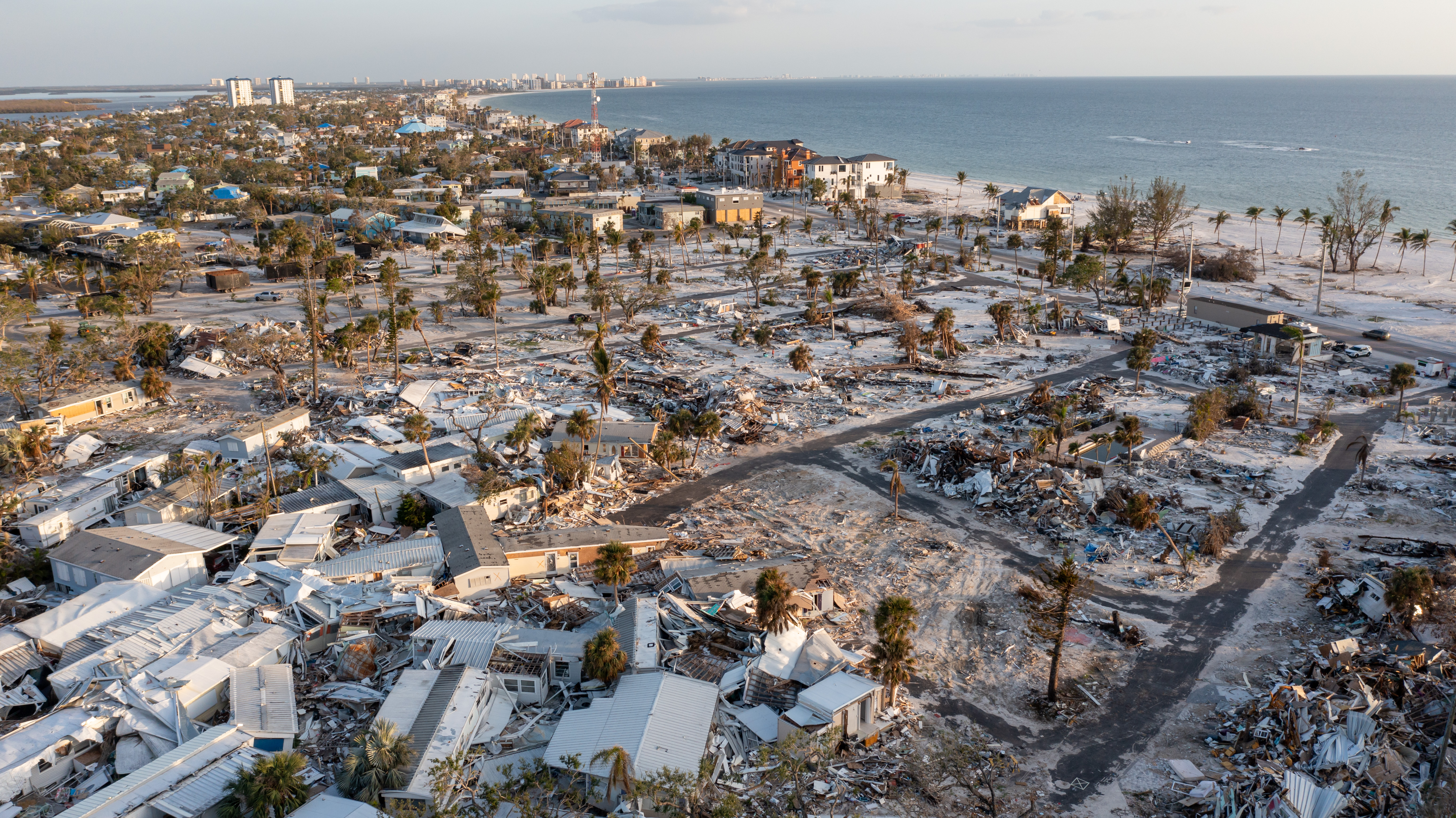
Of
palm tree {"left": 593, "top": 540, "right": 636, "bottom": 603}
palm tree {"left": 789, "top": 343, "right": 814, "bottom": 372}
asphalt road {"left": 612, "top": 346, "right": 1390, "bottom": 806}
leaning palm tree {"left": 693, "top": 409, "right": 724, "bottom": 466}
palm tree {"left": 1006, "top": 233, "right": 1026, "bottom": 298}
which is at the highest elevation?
palm tree {"left": 1006, "top": 233, "right": 1026, "bottom": 298}

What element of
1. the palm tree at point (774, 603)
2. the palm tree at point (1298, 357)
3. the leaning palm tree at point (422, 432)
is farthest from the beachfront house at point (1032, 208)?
the palm tree at point (774, 603)

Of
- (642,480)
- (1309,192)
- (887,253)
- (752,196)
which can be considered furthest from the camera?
(1309,192)

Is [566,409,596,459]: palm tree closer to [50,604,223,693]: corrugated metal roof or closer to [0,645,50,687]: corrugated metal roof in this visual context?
[50,604,223,693]: corrugated metal roof

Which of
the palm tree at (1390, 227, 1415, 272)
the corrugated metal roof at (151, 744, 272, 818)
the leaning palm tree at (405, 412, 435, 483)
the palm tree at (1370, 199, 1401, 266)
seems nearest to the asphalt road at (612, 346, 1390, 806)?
the leaning palm tree at (405, 412, 435, 483)

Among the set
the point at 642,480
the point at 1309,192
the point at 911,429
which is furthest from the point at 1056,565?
the point at 1309,192

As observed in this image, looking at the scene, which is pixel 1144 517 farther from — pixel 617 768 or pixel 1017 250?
pixel 1017 250

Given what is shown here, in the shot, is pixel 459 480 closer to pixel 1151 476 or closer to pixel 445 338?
pixel 445 338

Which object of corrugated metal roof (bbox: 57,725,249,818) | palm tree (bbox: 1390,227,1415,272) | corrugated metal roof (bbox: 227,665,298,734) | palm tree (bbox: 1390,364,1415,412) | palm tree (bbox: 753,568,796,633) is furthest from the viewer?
palm tree (bbox: 1390,227,1415,272)
